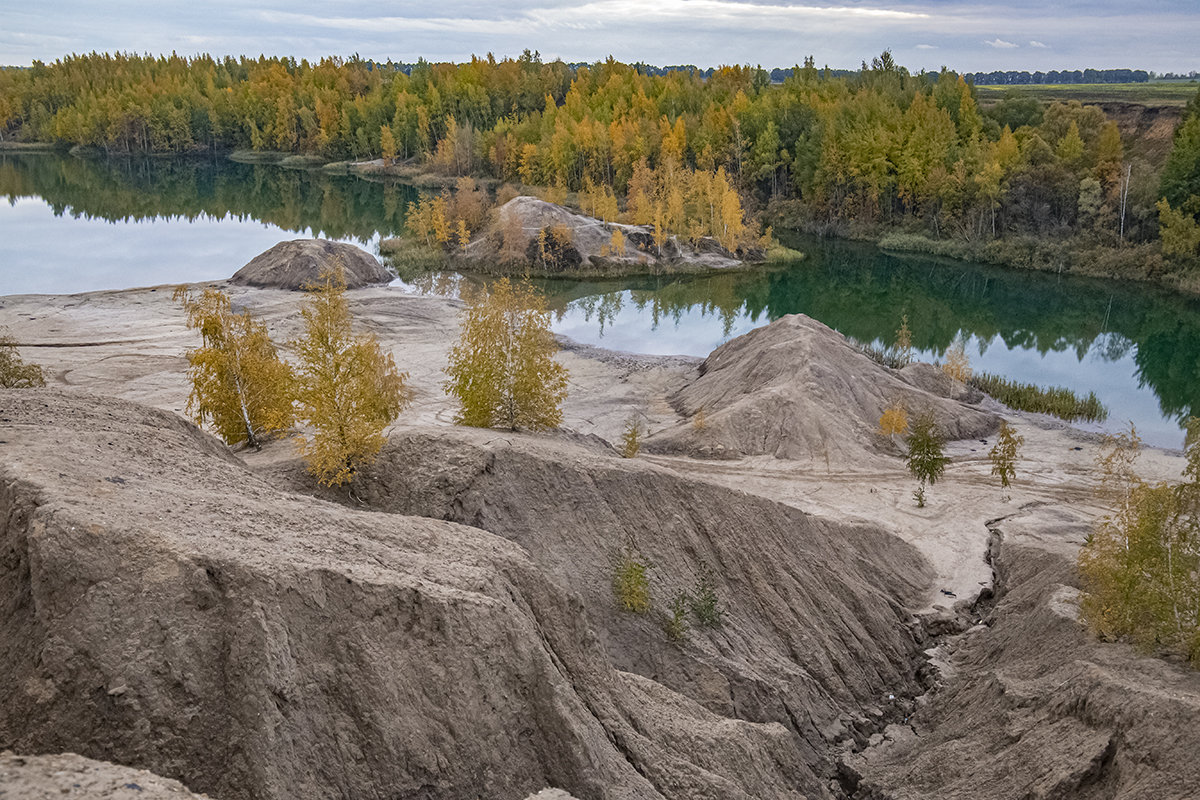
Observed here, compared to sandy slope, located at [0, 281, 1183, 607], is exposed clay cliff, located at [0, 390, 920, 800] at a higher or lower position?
higher

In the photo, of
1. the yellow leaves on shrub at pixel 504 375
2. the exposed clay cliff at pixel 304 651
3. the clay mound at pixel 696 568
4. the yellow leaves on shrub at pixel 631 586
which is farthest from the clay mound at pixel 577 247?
the exposed clay cliff at pixel 304 651

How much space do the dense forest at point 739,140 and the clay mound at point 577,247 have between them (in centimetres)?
394

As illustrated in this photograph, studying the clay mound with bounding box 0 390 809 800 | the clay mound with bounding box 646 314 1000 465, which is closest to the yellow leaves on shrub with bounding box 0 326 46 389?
the clay mound with bounding box 0 390 809 800

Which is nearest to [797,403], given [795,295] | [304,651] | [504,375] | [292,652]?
[504,375]

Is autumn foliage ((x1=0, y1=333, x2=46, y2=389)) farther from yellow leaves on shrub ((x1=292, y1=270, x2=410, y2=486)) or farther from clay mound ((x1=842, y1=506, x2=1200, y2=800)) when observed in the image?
clay mound ((x1=842, y1=506, x2=1200, y2=800))

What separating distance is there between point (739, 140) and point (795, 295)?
139 feet

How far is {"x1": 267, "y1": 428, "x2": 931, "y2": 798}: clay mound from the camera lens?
2089 centimetres

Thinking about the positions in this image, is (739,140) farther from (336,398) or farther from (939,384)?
(336,398)

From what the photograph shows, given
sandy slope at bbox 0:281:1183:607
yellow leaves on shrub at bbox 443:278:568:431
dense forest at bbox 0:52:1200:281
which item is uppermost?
dense forest at bbox 0:52:1200:281

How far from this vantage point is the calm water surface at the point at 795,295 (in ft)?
192

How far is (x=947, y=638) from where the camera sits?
2541cm

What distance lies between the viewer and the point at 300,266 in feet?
222

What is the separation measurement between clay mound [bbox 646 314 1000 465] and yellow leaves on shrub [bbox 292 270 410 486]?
695 inches

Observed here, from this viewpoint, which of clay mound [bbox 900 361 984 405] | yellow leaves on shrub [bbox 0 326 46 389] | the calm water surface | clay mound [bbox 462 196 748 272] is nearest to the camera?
yellow leaves on shrub [bbox 0 326 46 389]
